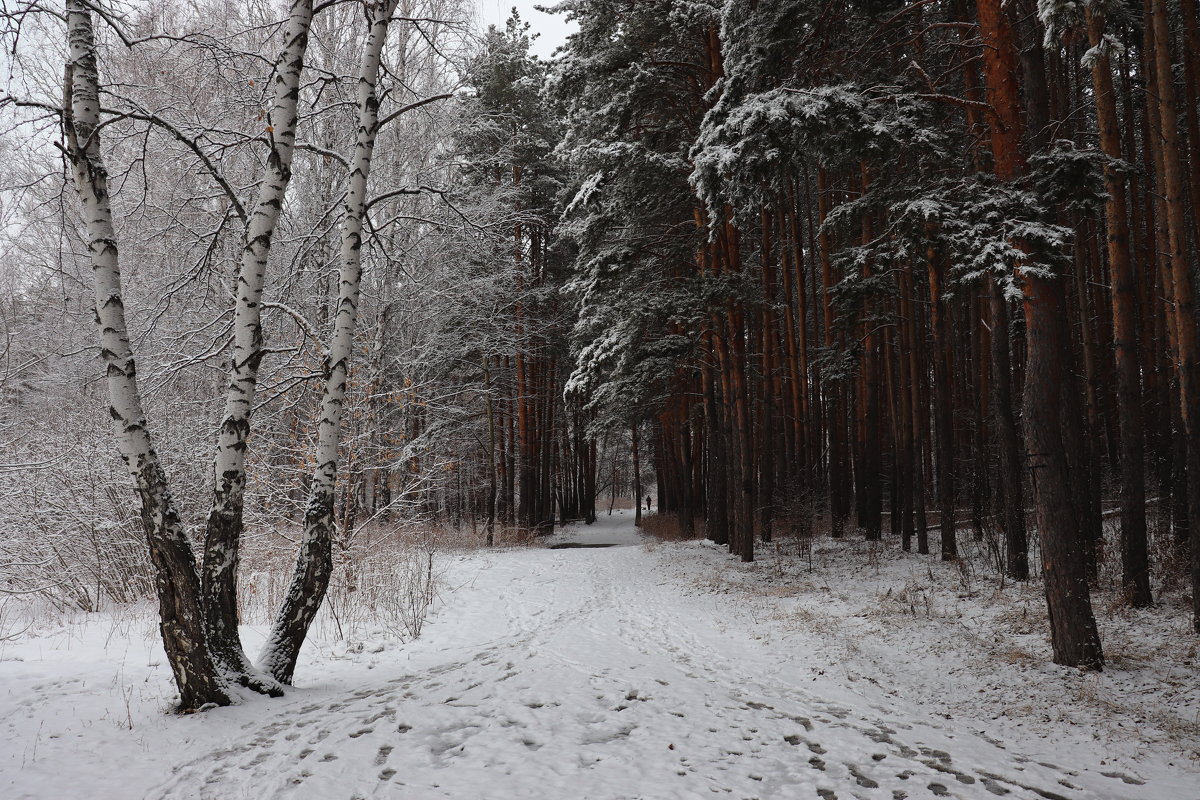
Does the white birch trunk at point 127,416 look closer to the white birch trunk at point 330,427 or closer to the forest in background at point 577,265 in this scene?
the forest in background at point 577,265

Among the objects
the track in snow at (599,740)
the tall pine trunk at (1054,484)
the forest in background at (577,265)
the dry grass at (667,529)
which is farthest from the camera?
the dry grass at (667,529)

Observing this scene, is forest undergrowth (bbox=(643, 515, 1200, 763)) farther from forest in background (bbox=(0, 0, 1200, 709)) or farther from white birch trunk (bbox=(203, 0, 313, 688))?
white birch trunk (bbox=(203, 0, 313, 688))

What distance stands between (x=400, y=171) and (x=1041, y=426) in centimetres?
1283

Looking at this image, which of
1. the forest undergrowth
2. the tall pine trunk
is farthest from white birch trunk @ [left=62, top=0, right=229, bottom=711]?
the tall pine trunk

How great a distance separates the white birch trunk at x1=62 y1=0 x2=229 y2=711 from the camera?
4672 millimetres

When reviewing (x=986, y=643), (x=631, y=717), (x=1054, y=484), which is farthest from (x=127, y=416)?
(x=986, y=643)

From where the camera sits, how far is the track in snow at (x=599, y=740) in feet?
11.7

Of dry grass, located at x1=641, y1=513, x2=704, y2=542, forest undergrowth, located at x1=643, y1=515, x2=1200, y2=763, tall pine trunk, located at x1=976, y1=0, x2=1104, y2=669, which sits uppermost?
tall pine trunk, located at x1=976, y1=0, x2=1104, y2=669

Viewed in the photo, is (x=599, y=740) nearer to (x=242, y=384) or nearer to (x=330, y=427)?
(x=330, y=427)

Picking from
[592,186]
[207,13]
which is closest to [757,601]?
[592,186]

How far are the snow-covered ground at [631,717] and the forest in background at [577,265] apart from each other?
0.74 metres

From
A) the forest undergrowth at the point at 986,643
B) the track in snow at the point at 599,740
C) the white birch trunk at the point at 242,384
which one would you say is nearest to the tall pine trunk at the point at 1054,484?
the forest undergrowth at the point at 986,643

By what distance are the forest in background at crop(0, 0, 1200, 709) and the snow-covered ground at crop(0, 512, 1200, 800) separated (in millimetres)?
738

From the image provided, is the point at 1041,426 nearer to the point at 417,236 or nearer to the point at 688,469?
the point at 417,236
